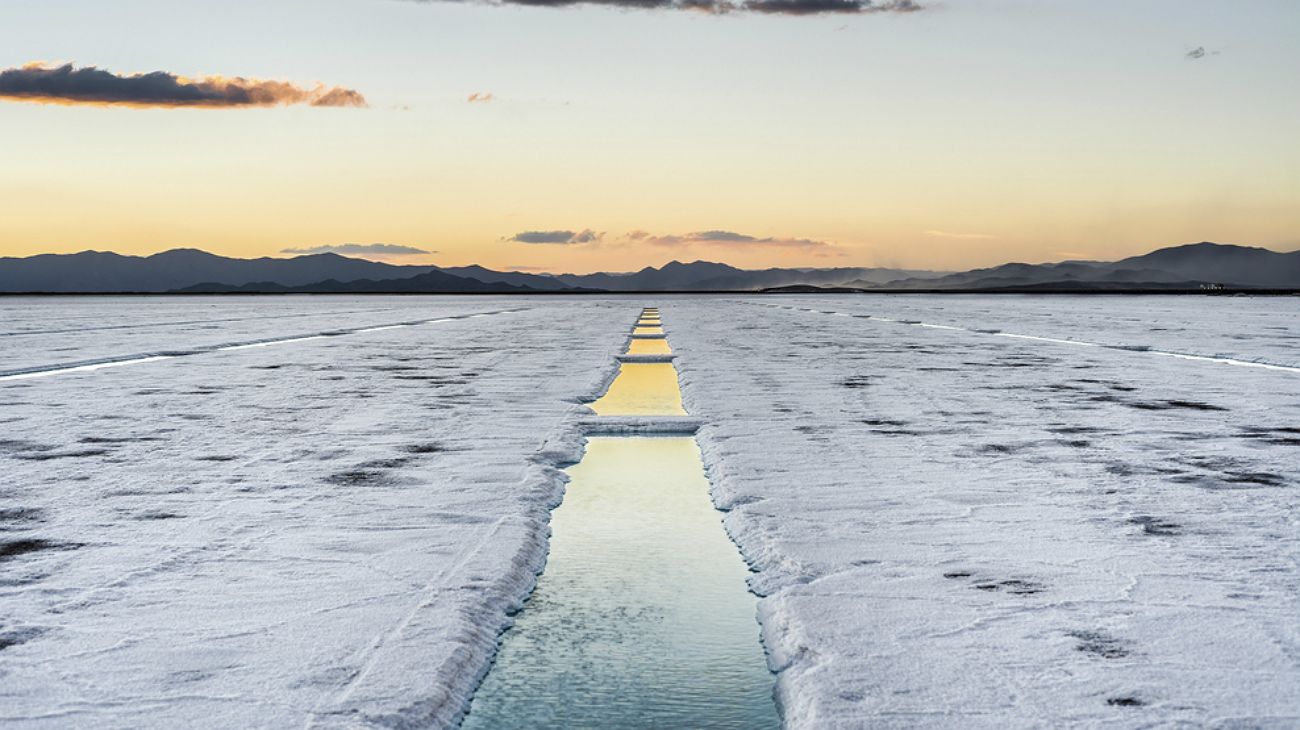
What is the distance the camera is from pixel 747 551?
4.60 m

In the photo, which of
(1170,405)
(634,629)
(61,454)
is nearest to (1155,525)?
(634,629)

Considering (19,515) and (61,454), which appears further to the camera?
(61,454)

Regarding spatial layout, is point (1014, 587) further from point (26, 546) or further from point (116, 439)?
point (116, 439)

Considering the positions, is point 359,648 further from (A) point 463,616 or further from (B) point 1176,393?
(B) point 1176,393

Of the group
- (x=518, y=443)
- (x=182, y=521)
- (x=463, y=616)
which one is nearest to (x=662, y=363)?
(x=518, y=443)

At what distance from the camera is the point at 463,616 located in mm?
3535

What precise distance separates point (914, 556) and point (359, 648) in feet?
6.79

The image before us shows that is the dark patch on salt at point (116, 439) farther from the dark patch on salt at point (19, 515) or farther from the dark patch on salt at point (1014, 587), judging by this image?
the dark patch on salt at point (1014, 587)

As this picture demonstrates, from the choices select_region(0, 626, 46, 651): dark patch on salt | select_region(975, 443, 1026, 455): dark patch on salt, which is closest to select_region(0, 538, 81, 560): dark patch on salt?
select_region(0, 626, 46, 651): dark patch on salt

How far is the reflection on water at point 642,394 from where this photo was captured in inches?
397

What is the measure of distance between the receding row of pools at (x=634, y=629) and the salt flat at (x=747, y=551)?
100 millimetres

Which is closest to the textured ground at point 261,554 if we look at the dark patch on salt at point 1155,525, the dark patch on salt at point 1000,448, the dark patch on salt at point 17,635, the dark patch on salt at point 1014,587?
the dark patch on salt at point 17,635

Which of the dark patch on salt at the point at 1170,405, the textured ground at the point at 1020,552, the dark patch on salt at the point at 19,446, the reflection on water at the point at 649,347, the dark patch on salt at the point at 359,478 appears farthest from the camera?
the reflection on water at the point at 649,347

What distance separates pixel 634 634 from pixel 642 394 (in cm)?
820
